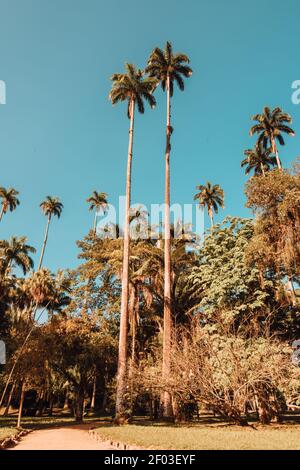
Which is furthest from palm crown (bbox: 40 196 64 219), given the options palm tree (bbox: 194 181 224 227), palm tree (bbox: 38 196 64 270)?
palm tree (bbox: 194 181 224 227)

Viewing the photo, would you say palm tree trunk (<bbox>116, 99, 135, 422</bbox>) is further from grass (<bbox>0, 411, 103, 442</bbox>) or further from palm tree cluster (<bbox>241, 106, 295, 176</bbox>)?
palm tree cluster (<bbox>241, 106, 295, 176</bbox>)

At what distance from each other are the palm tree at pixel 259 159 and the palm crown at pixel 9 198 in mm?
30663

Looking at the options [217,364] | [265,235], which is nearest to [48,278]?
[217,364]

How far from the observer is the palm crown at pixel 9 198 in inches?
1774

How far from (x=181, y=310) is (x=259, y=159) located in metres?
20.6

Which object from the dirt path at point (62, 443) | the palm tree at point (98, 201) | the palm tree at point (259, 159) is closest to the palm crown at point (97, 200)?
the palm tree at point (98, 201)

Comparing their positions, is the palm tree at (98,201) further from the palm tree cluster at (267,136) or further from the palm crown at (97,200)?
the palm tree cluster at (267,136)

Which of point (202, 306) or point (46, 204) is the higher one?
point (46, 204)

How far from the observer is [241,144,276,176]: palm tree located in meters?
36.8
